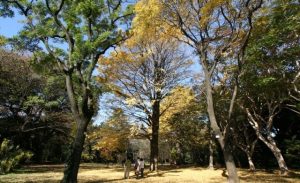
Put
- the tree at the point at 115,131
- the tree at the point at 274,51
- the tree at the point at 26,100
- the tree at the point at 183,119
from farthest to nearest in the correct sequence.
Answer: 1. the tree at the point at 26,100
2. the tree at the point at 115,131
3. the tree at the point at 183,119
4. the tree at the point at 274,51

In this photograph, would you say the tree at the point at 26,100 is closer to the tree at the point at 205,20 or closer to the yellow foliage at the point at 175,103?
the yellow foliage at the point at 175,103

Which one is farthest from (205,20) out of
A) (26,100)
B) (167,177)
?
(26,100)

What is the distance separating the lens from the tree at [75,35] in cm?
1487

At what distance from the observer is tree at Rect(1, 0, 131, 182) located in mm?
14867

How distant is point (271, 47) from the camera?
17.7 m

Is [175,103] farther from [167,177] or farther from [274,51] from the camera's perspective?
[274,51]

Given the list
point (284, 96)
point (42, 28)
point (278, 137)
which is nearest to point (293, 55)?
point (284, 96)

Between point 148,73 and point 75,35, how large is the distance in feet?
35.0

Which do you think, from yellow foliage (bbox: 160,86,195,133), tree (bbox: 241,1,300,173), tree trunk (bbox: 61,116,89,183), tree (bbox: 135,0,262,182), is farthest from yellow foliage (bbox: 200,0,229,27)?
yellow foliage (bbox: 160,86,195,133)

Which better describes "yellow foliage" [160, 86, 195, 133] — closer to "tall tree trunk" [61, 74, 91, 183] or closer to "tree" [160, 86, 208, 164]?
"tree" [160, 86, 208, 164]

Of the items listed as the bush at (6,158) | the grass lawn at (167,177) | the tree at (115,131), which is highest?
the tree at (115,131)

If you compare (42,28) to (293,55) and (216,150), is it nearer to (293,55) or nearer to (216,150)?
(293,55)

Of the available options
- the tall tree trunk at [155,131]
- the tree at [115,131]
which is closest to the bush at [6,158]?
the tree at [115,131]

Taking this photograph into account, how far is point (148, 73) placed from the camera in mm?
25516
